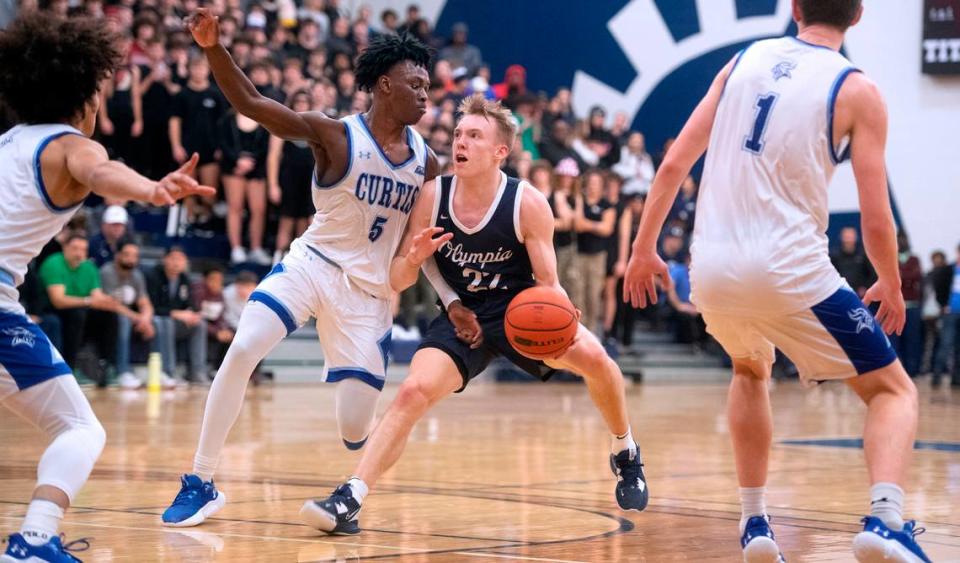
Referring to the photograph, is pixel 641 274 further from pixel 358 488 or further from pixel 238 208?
pixel 238 208

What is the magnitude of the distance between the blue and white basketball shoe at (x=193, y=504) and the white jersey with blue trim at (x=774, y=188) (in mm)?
2394

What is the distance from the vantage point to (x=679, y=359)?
19250mm

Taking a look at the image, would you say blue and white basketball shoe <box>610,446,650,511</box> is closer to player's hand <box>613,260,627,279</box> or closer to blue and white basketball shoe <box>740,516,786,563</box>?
blue and white basketball shoe <box>740,516,786,563</box>

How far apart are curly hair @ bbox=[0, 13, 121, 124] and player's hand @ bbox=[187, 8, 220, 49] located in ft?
3.24

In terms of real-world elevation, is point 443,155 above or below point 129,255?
above

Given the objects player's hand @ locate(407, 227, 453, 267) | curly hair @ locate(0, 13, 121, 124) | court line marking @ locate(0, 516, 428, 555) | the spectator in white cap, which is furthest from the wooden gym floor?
Answer: the spectator in white cap

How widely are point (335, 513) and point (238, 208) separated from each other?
10307 mm

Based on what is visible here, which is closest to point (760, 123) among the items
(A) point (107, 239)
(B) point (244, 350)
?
(B) point (244, 350)

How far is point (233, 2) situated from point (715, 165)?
13220 millimetres

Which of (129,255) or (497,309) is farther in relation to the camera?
(129,255)

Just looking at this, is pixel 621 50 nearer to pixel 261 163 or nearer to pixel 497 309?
pixel 261 163

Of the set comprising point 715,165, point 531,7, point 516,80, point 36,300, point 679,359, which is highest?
point 531,7

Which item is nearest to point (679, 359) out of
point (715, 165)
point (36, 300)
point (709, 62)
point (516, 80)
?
point (516, 80)

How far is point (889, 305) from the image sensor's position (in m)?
4.59
